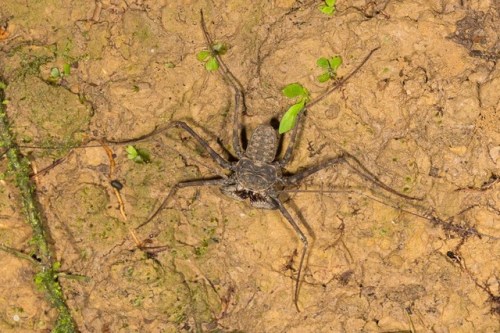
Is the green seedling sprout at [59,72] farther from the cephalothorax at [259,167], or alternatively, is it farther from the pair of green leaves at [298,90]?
the pair of green leaves at [298,90]

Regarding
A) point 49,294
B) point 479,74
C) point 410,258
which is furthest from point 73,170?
point 479,74

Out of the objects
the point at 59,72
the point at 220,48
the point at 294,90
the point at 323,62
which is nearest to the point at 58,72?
the point at 59,72

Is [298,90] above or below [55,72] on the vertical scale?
below

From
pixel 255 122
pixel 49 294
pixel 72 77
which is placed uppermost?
pixel 72 77

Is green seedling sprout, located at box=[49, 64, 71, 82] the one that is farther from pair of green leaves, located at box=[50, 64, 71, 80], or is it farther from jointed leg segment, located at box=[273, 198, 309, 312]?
jointed leg segment, located at box=[273, 198, 309, 312]

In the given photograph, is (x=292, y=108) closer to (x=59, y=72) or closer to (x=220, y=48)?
(x=220, y=48)

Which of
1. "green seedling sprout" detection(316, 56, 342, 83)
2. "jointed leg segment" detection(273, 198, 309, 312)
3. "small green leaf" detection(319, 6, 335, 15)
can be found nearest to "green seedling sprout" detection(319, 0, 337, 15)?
"small green leaf" detection(319, 6, 335, 15)

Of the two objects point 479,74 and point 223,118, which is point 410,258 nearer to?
point 479,74
